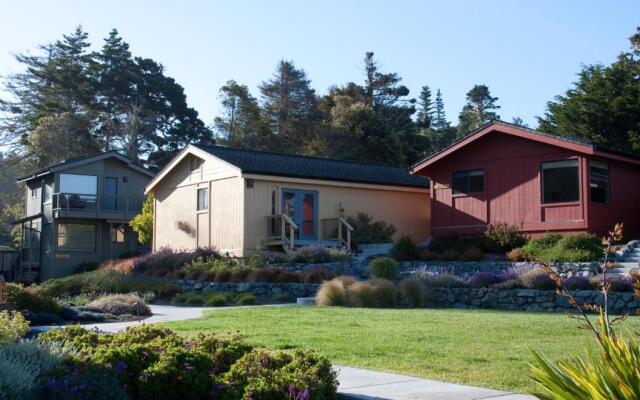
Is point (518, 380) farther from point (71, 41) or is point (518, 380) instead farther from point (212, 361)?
point (71, 41)

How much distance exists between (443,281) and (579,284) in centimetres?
321

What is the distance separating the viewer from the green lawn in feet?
25.3

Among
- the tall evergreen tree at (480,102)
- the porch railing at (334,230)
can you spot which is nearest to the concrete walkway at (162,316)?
the porch railing at (334,230)

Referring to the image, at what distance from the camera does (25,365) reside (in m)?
5.54

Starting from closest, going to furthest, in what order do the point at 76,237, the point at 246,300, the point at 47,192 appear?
the point at 246,300 < the point at 76,237 < the point at 47,192

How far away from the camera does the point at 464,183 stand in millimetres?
25906

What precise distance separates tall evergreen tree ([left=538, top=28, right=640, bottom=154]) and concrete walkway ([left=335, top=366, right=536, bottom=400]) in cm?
2604

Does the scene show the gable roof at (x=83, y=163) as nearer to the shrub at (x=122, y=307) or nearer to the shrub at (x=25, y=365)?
the shrub at (x=122, y=307)

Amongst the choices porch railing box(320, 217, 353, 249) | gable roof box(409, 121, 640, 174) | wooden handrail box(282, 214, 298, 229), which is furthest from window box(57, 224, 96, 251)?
gable roof box(409, 121, 640, 174)

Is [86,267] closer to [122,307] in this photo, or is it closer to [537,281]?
[122,307]

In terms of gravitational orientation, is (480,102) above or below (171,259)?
above

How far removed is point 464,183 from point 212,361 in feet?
66.9

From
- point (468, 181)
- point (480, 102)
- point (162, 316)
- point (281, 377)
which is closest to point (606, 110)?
point (468, 181)

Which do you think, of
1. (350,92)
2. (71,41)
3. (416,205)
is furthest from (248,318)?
(71,41)
